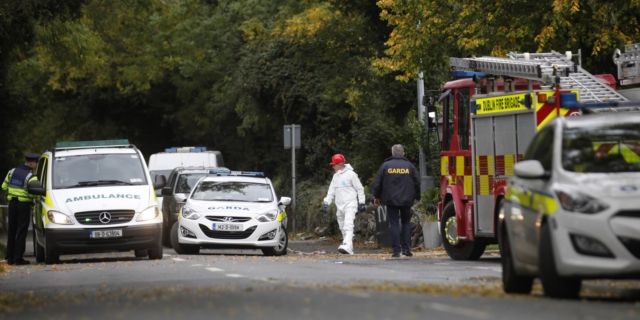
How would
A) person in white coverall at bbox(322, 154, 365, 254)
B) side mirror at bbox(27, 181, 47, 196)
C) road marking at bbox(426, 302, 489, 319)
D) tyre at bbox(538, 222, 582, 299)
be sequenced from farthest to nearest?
person in white coverall at bbox(322, 154, 365, 254)
side mirror at bbox(27, 181, 47, 196)
tyre at bbox(538, 222, 582, 299)
road marking at bbox(426, 302, 489, 319)

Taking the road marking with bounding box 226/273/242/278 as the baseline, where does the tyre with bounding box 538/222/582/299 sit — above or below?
above

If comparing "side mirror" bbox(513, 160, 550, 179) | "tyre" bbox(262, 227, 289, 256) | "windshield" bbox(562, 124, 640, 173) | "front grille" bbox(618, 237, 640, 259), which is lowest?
"tyre" bbox(262, 227, 289, 256)

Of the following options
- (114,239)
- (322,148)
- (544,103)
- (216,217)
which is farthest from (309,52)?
(544,103)

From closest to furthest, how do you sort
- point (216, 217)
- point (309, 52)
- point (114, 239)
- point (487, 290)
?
point (487, 290) → point (114, 239) → point (216, 217) → point (309, 52)

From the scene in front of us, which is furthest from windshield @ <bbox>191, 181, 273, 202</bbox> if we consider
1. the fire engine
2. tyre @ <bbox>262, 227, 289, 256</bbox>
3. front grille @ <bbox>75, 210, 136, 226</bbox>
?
the fire engine

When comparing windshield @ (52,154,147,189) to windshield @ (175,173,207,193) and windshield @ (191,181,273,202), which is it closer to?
windshield @ (191,181,273,202)

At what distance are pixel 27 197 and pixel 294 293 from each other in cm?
1133

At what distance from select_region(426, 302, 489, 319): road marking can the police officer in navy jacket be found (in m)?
10.9

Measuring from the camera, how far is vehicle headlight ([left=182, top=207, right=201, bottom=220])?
2328 cm

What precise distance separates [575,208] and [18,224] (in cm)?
1357

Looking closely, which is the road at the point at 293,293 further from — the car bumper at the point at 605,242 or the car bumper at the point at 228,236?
the car bumper at the point at 228,236

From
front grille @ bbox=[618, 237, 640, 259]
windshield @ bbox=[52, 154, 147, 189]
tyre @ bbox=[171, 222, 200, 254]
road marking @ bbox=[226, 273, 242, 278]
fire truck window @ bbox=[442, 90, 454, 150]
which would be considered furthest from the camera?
tyre @ bbox=[171, 222, 200, 254]

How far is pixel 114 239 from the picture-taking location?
822 inches

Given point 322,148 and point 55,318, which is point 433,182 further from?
point 55,318
